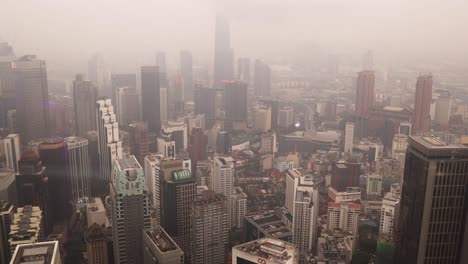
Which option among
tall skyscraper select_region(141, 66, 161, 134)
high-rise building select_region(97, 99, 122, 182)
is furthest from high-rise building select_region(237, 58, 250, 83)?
high-rise building select_region(97, 99, 122, 182)

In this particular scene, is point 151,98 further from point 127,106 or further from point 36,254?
point 36,254

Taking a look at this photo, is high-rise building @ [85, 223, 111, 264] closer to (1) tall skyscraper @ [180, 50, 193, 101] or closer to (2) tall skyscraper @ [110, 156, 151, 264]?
(2) tall skyscraper @ [110, 156, 151, 264]

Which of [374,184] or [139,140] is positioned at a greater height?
[139,140]

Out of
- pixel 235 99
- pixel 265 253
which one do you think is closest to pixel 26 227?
pixel 265 253

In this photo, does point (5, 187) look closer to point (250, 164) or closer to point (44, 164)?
point (44, 164)

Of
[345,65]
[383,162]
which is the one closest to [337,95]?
[345,65]

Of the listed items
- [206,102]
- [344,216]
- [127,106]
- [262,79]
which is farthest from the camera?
[206,102]
